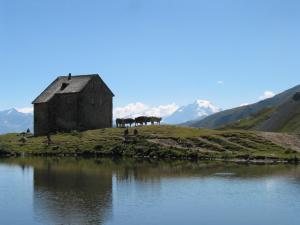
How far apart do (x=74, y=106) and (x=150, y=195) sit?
247 ft

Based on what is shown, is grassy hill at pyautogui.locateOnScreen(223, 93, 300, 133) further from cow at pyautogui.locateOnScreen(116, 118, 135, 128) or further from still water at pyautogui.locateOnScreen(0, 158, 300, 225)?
still water at pyautogui.locateOnScreen(0, 158, 300, 225)

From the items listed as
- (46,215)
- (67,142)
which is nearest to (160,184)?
(46,215)

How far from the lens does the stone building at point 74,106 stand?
12081 centimetres

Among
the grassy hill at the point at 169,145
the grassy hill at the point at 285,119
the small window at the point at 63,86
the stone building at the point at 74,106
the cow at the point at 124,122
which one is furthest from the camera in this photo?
the grassy hill at the point at 285,119

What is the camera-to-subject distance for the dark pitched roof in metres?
122

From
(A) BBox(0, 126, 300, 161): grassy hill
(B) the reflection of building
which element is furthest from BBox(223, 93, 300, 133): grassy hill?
(B) the reflection of building

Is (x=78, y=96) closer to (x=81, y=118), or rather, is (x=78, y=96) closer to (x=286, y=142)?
(x=81, y=118)

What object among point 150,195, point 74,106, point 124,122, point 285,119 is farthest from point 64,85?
point 285,119

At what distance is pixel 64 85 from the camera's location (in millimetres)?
126688

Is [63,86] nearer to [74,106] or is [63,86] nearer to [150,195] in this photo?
[74,106]

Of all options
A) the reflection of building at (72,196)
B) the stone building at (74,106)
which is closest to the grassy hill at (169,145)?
the stone building at (74,106)

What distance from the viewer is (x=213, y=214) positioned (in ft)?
130

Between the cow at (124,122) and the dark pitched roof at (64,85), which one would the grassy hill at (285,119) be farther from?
the dark pitched roof at (64,85)

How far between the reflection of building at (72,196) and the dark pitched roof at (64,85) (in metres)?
53.6
